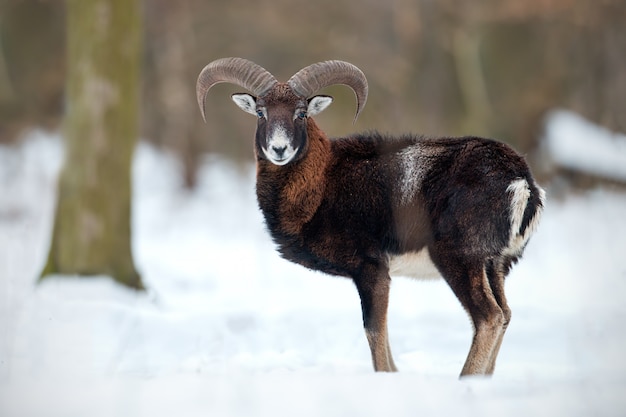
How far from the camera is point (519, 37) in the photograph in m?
20.4

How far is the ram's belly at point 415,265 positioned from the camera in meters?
6.70

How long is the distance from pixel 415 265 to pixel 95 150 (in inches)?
188

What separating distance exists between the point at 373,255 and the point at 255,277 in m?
5.55

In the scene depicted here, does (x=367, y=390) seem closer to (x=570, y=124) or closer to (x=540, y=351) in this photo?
(x=540, y=351)

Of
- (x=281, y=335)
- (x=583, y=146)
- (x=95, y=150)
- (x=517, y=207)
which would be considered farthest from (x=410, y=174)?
(x=583, y=146)

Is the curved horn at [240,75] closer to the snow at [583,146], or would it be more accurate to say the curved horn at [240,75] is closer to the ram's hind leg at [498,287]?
the ram's hind leg at [498,287]

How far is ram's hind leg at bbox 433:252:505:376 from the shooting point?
247 inches

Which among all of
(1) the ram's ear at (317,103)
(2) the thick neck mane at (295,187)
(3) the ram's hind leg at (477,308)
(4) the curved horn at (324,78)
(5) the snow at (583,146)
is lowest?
(3) the ram's hind leg at (477,308)

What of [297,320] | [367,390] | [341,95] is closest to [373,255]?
[367,390]

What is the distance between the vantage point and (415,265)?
6840 millimetres

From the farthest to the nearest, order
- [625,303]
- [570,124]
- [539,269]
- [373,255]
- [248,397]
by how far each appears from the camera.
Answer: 1. [570,124]
2. [539,269]
3. [625,303]
4. [373,255]
5. [248,397]

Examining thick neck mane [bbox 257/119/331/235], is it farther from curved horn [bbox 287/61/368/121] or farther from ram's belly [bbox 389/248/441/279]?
ram's belly [bbox 389/248/441/279]

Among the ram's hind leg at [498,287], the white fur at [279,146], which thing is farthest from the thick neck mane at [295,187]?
the ram's hind leg at [498,287]

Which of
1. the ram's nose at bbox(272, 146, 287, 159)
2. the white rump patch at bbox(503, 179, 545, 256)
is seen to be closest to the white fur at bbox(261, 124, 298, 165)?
the ram's nose at bbox(272, 146, 287, 159)
